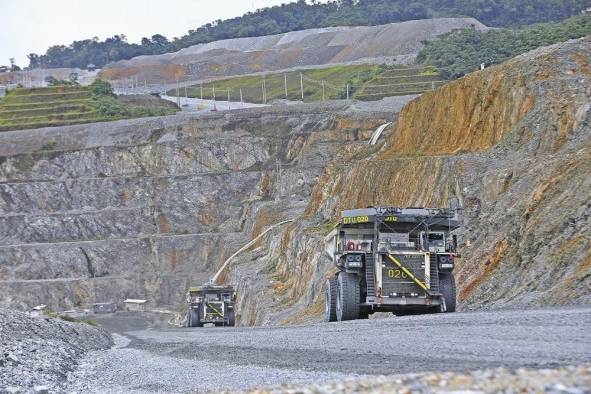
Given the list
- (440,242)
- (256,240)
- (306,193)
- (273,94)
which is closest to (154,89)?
(273,94)

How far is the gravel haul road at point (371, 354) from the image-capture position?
40.7ft

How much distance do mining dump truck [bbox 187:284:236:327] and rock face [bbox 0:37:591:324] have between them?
6.56 feet


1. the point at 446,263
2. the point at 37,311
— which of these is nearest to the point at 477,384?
the point at 446,263

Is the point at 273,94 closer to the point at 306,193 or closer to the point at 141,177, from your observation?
the point at 141,177

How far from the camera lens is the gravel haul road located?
12398mm

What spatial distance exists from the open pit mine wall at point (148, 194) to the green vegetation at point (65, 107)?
10409mm

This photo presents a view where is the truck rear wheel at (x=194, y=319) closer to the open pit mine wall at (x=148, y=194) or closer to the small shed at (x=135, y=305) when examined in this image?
the open pit mine wall at (x=148, y=194)

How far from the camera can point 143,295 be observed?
9100 cm

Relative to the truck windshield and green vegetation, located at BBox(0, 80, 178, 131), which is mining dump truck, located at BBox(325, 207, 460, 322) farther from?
green vegetation, located at BBox(0, 80, 178, 131)

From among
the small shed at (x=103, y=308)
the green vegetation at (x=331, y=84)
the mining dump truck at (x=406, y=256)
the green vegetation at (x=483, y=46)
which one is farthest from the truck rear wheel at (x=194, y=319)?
the green vegetation at (x=331, y=84)

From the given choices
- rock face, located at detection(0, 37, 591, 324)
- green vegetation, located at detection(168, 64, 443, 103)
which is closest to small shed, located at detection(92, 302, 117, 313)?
rock face, located at detection(0, 37, 591, 324)

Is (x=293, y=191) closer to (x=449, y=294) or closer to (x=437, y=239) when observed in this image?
(x=437, y=239)

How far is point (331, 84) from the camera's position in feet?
478

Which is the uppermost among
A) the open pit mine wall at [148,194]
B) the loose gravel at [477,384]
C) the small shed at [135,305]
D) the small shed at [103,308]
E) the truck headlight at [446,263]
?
the loose gravel at [477,384]
